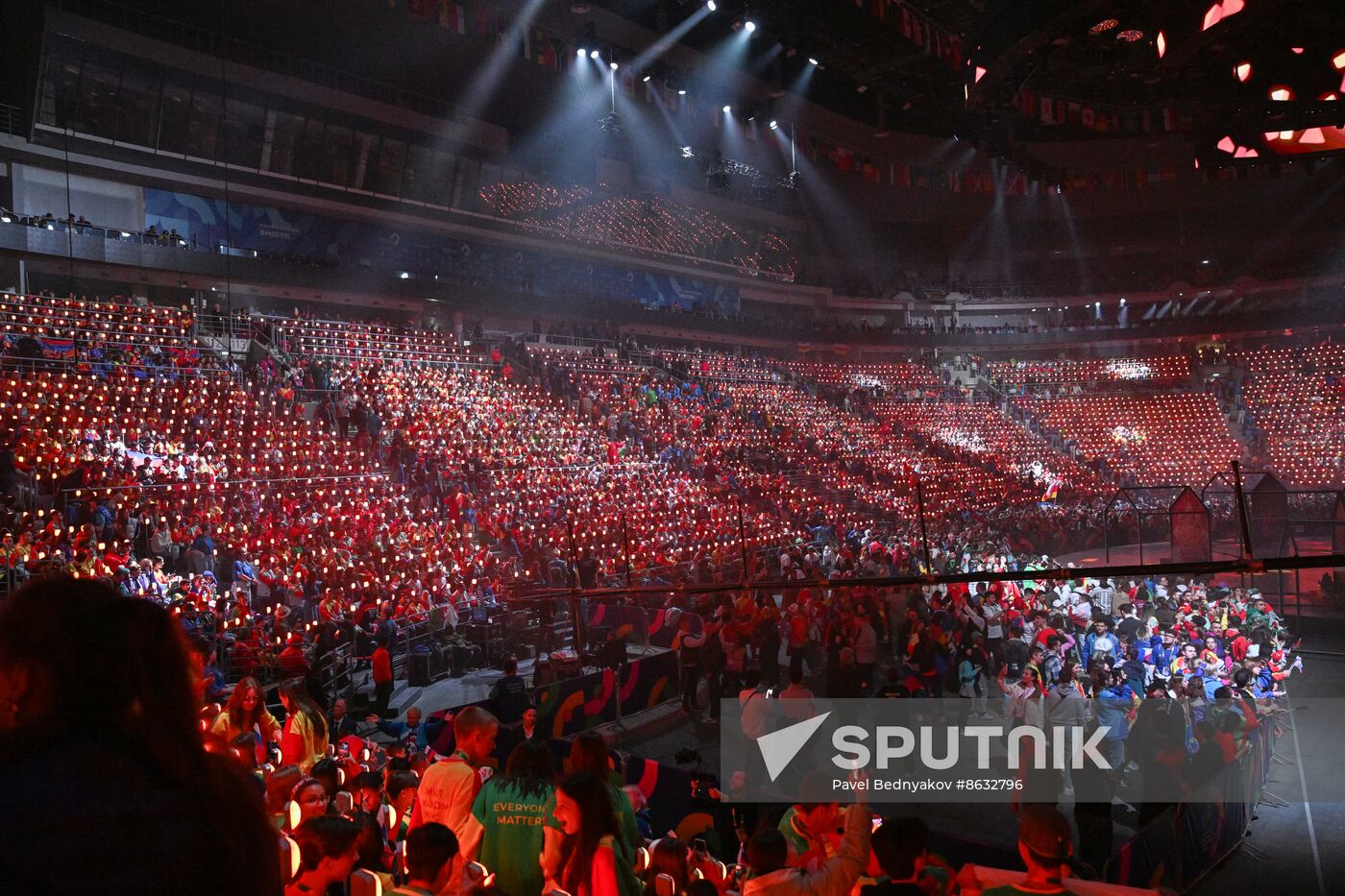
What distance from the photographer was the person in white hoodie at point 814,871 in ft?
11.0

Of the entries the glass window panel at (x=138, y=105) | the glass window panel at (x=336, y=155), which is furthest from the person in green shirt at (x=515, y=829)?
the glass window panel at (x=336, y=155)

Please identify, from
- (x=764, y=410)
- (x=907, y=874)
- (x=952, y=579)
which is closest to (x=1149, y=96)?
(x=952, y=579)

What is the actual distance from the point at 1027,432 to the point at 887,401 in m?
5.43

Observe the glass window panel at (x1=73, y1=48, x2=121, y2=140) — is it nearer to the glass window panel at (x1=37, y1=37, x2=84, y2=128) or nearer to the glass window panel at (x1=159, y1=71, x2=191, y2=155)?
the glass window panel at (x1=37, y1=37, x2=84, y2=128)

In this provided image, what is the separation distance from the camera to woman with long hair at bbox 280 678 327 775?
220 inches

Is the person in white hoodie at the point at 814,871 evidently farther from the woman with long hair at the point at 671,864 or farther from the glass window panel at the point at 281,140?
the glass window panel at the point at 281,140

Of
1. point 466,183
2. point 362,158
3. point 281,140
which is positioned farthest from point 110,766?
point 466,183

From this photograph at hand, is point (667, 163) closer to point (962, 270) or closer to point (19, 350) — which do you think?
point (962, 270)

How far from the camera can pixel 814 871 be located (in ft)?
11.3

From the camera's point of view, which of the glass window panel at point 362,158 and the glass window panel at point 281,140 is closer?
the glass window panel at point 281,140

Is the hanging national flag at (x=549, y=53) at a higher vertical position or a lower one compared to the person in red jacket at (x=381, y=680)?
higher

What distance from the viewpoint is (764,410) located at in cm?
2883

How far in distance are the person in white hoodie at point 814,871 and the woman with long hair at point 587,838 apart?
0.56m

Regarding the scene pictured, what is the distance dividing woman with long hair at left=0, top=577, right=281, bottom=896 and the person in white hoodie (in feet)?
8.06
